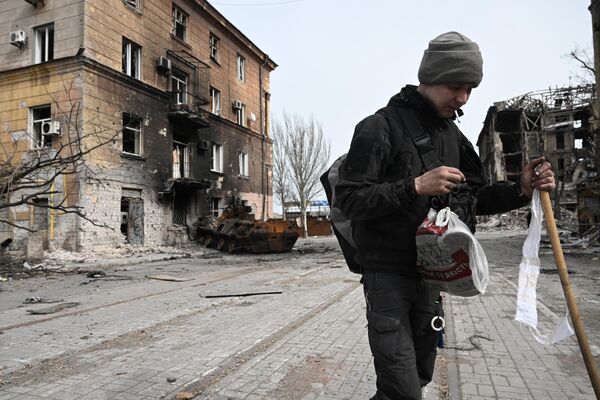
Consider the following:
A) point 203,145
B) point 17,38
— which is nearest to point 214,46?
point 203,145

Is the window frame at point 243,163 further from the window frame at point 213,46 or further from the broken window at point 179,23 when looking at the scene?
the broken window at point 179,23

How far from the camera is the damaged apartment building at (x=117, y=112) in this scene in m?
15.9

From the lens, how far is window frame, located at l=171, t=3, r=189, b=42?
70.2 ft

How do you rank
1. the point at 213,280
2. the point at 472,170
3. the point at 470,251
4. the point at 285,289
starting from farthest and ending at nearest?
1. the point at 213,280
2. the point at 285,289
3. the point at 472,170
4. the point at 470,251

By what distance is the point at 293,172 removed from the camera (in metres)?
36.9

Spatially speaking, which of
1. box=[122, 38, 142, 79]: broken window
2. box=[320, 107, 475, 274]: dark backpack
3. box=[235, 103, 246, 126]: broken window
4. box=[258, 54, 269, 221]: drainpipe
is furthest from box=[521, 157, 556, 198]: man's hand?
box=[258, 54, 269, 221]: drainpipe

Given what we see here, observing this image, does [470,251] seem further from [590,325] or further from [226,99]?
[226,99]

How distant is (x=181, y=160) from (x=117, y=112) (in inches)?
197

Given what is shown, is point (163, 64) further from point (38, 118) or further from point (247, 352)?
point (247, 352)

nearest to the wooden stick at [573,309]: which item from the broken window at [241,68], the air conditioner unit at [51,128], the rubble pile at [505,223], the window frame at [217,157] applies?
the air conditioner unit at [51,128]

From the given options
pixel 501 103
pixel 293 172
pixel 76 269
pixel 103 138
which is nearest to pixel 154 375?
pixel 76 269

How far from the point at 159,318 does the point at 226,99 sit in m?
21.7

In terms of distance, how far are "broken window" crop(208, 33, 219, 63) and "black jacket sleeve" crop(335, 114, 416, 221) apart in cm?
2463

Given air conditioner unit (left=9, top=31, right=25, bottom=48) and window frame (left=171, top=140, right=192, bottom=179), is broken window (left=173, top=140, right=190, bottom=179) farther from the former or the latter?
air conditioner unit (left=9, top=31, right=25, bottom=48)
